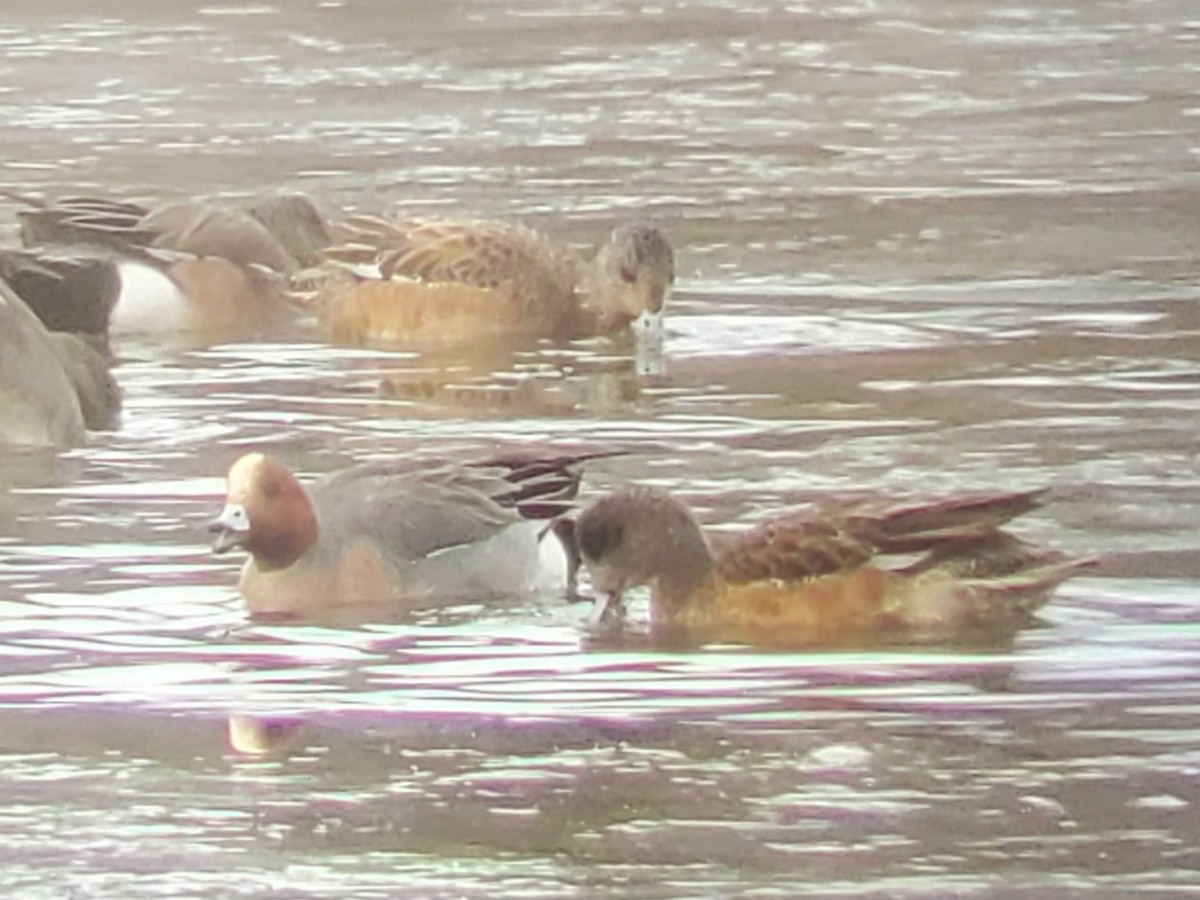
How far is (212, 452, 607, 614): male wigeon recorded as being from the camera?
8.69m

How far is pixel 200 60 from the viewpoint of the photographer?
61.8 ft

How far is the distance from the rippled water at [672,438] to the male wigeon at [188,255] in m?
0.30

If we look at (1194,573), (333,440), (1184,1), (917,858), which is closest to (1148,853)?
(917,858)

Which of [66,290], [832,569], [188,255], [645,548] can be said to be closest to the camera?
[832,569]

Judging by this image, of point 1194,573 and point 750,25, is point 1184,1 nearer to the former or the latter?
point 750,25

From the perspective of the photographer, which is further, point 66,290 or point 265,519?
point 66,290

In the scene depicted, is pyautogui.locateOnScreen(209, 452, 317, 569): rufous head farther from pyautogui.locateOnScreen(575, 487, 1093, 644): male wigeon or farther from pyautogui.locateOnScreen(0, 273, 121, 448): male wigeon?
pyautogui.locateOnScreen(0, 273, 121, 448): male wigeon

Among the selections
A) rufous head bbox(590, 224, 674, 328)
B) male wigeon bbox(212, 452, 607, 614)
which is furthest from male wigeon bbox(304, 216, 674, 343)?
male wigeon bbox(212, 452, 607, 614)

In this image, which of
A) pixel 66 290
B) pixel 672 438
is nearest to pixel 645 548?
pixel 672 438

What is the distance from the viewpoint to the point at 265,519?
28.4 feet

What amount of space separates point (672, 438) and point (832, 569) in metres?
2.33

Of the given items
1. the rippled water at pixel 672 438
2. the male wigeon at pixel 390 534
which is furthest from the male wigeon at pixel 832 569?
the male wigeon at pixel 390 534

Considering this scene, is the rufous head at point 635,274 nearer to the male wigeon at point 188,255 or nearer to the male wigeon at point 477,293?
the male wigeon at point 477,293

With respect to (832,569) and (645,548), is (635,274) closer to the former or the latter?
(645,548)
